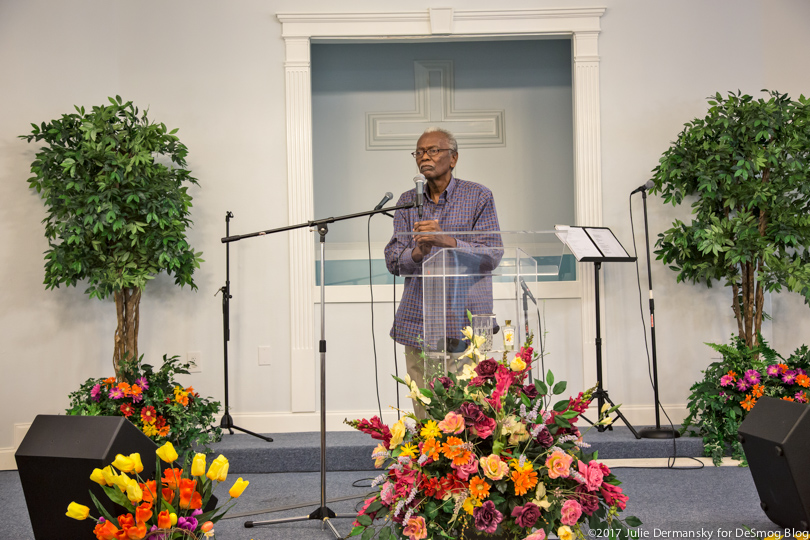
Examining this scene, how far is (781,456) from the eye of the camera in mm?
1826

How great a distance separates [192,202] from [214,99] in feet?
2.32

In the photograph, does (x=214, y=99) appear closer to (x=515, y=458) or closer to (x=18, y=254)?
(x=18, y=254)

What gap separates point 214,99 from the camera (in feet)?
14.1

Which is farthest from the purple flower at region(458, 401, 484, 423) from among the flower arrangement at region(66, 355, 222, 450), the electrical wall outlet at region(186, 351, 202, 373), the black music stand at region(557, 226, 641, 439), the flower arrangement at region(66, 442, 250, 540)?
the electrical wall outlet at region(186, 351, 202, 373)

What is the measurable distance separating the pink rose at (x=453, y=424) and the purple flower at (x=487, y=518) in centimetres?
14

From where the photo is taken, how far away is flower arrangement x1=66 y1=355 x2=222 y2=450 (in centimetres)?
324

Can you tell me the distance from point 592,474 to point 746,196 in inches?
124

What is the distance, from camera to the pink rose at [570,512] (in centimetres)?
Result: 117

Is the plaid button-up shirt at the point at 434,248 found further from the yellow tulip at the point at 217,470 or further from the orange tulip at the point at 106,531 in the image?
the orange tulip at the point at 106,531

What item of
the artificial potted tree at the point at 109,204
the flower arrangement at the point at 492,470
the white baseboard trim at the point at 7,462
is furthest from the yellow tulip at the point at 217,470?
the white baseboard trim at the point at 7,462

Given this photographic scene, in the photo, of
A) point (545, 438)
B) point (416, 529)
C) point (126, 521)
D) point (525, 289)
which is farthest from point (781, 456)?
point (126, 521)

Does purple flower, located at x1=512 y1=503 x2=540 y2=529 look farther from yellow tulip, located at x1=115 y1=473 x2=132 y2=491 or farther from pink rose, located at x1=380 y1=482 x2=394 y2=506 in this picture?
A: yellow tulip, located at x1=115 y1=473 x2=132 y2=491

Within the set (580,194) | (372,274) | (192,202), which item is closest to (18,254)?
(192,202)

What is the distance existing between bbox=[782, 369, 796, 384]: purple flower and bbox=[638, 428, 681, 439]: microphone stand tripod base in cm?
68
